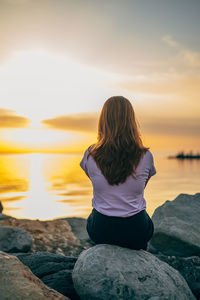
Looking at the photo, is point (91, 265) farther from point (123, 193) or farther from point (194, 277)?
point (194, 277)

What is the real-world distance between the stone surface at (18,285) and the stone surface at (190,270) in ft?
8.03

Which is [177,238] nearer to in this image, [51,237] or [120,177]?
[51,237]

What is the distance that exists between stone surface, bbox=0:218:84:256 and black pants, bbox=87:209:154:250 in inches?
166

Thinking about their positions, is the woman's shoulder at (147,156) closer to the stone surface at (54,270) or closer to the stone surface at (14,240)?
the stone surface at (54,270)

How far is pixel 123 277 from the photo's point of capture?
4.74 metres

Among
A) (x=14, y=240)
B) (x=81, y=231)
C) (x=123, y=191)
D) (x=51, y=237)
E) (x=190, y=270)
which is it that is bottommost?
(x=81, y=231)

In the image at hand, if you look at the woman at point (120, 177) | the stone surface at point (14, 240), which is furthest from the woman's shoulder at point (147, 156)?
the stone surface at point (14, 240)

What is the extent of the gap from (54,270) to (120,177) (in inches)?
81.4

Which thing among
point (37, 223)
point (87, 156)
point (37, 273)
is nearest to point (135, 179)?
point (87, 156)

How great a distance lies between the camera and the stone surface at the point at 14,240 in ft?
26.0

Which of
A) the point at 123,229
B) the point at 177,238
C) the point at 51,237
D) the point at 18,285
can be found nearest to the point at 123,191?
the point at 123,229

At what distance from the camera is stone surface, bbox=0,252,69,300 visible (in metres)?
4.22

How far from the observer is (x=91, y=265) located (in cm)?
489

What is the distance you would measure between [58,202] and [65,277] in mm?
19083
